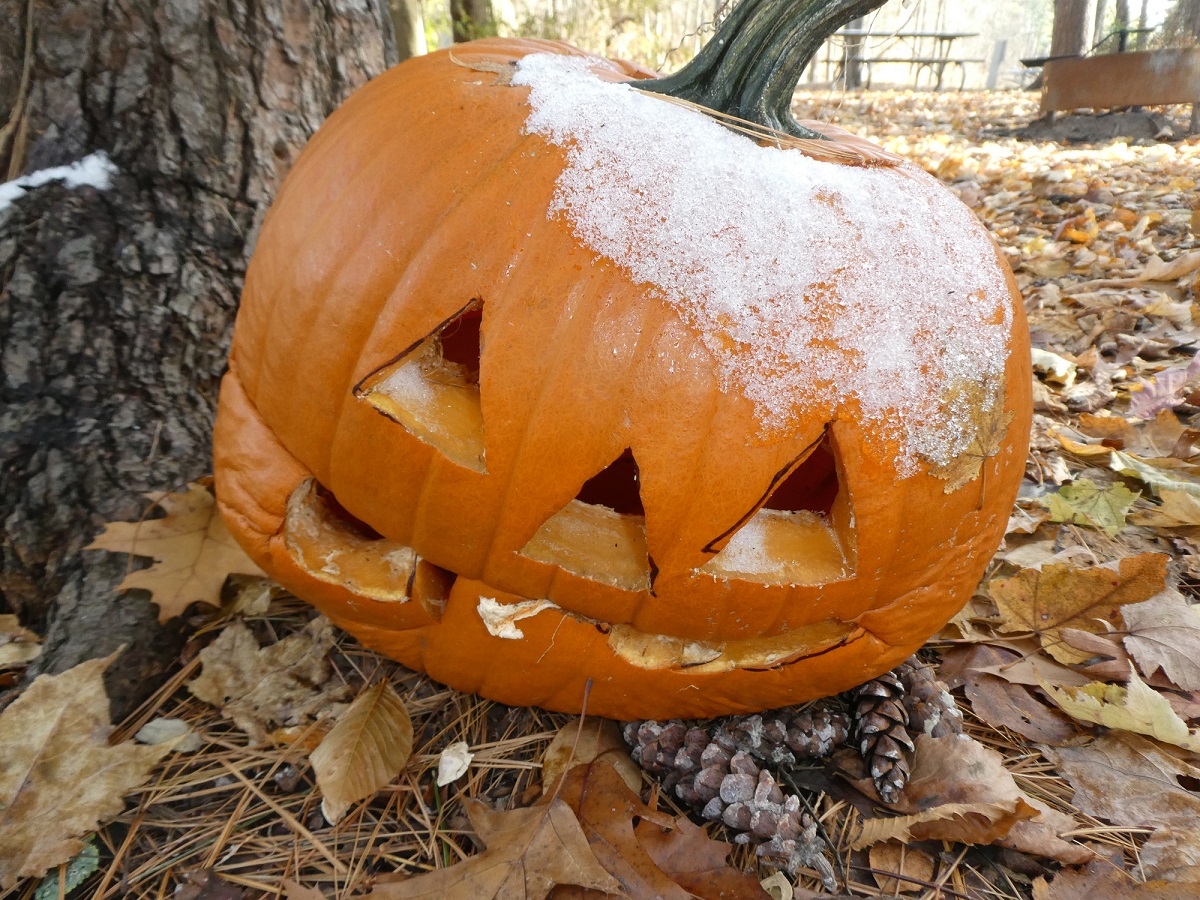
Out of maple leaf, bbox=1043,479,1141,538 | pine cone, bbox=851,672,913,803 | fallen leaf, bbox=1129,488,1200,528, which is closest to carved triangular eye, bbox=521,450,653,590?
pine cone, bbox=851,672,913,803

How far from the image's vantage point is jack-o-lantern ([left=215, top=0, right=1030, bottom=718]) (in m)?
1.15

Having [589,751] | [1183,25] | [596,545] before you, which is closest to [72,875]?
[589,751]

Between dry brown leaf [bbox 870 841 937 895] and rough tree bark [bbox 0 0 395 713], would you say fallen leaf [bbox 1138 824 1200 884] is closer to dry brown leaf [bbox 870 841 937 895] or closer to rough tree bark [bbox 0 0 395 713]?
dry brown leaf [bbox 870 841 937 895]

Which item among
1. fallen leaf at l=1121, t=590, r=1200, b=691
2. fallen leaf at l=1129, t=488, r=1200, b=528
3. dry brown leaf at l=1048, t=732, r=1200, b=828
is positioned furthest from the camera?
fallen leaf at l=1129, t=488, r=1200, b=528

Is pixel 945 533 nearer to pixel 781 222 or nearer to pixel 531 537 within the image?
pixel 781 222

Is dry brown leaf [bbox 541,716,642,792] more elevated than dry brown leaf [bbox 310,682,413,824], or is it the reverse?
dry brown leaf [bbox 310,682,413,824]

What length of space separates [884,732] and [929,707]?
0.42 feet

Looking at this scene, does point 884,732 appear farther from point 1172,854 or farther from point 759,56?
point 759,56

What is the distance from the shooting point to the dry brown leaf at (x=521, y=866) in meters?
1.16

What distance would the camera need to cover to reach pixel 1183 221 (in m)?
4.32

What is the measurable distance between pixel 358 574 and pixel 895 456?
38.6 inches

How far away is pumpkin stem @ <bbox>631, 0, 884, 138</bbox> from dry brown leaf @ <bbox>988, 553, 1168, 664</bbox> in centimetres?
122

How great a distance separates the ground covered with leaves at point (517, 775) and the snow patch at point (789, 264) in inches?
28.2

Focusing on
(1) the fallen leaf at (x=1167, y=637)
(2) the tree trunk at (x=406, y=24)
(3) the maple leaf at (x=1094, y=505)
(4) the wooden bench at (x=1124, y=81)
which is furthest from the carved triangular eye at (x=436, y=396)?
(4) the wooden bench at (x=1124, y=81)
